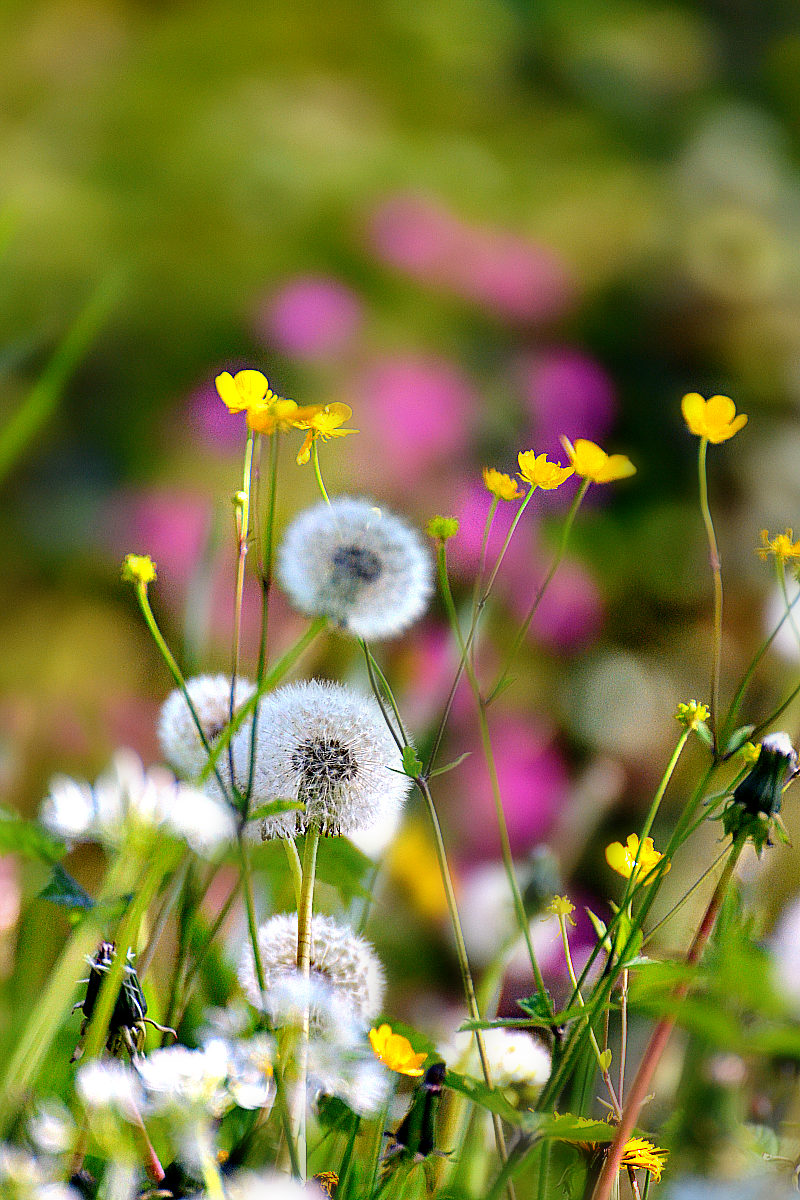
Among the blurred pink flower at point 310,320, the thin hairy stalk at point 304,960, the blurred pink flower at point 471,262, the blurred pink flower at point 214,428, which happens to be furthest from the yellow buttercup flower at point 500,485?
the blurred pink flower at point 471,262

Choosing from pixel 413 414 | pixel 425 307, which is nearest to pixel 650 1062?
pixel 413 414

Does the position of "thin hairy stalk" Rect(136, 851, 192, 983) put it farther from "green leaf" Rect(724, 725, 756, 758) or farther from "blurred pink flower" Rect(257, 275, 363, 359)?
"blurred pink flower" Rect(257, 275, 363, 359)

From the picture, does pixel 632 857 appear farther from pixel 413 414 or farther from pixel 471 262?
pixel 471 262

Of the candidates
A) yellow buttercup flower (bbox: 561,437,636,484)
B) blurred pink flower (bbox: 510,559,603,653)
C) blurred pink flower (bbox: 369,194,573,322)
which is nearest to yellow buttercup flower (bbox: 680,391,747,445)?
yellow buttercup flower (bbox: 561,437,636,484)

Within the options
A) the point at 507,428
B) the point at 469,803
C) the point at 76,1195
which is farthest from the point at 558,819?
the point at 76,1195

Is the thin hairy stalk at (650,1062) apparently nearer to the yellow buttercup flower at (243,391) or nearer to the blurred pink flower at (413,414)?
the yellow buttercup flower at (243,391)
